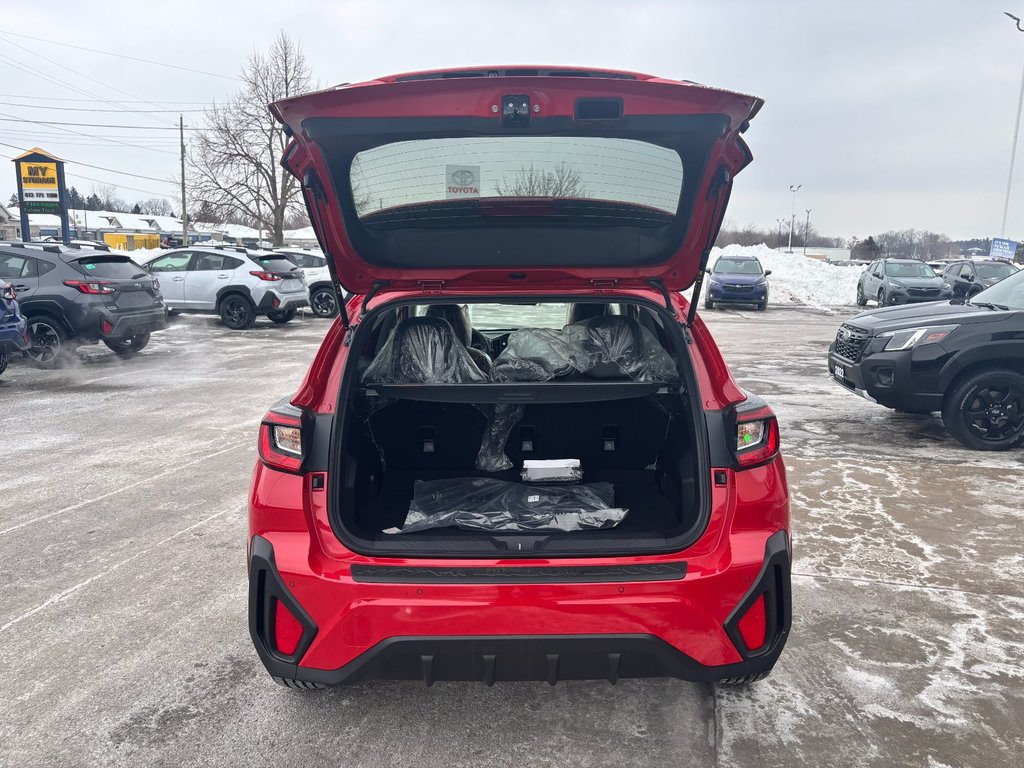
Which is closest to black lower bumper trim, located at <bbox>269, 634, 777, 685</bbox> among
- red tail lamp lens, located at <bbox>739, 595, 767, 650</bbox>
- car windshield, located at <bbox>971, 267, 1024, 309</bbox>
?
red tail lamp lens, located at <bbox>739, 595, 767, 650</bbox>

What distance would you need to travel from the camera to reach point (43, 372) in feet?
33.1

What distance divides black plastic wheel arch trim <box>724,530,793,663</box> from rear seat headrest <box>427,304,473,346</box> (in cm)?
173

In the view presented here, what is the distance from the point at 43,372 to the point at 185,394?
9.91 feet

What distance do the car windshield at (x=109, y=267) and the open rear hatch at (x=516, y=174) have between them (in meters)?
9.26

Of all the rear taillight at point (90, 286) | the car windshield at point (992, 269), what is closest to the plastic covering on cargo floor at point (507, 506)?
the rear taillight at point (90, 286)

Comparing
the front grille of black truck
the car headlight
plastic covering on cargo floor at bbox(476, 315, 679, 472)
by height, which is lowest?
the front grille of black truck

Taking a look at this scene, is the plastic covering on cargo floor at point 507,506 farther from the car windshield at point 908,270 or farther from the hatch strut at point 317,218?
the car windshield at point 908,270

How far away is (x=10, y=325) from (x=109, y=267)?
90.9 inches

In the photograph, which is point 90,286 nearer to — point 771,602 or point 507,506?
point 507,506

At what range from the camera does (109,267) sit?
35.1 ft

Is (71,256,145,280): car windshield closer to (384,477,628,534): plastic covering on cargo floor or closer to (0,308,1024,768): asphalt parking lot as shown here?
(0,308,1024,768): asphalt parking lot

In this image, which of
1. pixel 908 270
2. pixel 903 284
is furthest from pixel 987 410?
pixel 908 270

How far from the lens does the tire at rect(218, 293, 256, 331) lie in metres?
15.6

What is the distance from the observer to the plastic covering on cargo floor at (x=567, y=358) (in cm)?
317
